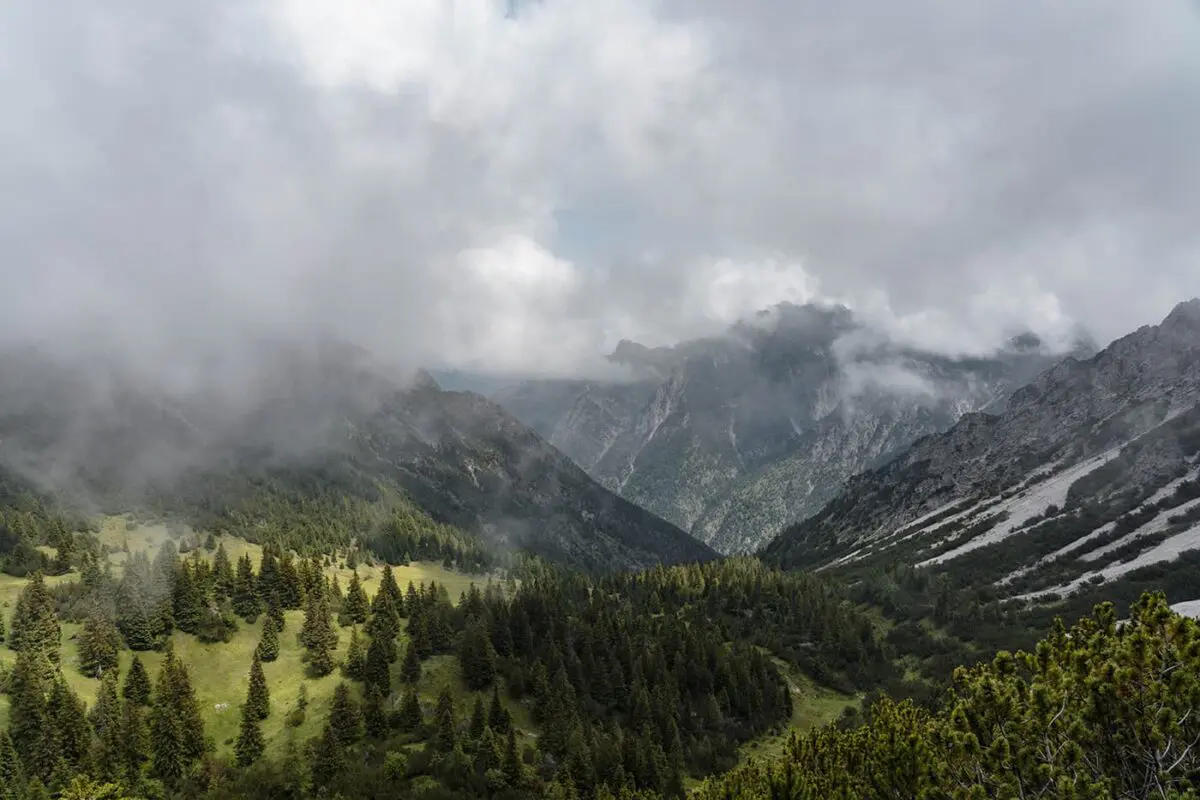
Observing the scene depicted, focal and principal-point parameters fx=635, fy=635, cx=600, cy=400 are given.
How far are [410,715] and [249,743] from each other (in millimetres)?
21966

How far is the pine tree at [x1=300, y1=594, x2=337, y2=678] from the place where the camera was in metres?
112

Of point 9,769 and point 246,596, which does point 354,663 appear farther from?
point 9,769

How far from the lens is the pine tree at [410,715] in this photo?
316ft

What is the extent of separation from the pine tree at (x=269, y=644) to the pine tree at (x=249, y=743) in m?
19.9

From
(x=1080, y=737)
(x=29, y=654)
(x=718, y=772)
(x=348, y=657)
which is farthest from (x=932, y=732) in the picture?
(x=29, y=654)

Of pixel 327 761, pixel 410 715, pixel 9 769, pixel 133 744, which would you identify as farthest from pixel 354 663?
pixel 9 769

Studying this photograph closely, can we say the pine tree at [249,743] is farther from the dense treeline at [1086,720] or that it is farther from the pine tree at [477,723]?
the dense treeline at [1086,720]

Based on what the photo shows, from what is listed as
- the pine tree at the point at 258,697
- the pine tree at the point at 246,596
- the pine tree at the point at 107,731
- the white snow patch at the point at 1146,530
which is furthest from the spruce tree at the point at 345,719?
the white snow patch at the point at 1146,530

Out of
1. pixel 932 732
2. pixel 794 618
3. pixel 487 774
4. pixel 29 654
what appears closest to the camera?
pixel 932 732

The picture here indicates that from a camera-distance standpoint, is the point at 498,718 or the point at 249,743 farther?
the point at 498,718

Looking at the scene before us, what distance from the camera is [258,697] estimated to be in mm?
97562

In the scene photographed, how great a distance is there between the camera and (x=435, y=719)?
320 feet

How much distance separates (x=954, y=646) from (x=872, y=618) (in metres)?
33.6

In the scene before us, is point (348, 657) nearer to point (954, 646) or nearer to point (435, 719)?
point (435, 719)
